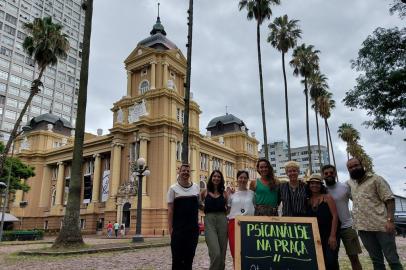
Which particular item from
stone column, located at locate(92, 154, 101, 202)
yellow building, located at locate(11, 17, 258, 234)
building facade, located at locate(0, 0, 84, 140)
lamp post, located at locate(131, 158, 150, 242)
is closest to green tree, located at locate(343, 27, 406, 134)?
lamp post, located at locate(131, 158, 150, 242)

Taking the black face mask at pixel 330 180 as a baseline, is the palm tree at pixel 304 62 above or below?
above

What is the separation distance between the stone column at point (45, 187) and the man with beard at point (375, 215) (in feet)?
170

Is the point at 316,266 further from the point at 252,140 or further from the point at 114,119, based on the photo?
the point at 252,140

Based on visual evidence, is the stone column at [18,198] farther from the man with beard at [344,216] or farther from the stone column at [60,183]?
the man with beard at [344,216]

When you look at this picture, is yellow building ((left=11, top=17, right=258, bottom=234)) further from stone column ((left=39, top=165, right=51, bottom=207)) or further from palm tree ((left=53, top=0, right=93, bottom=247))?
palm tree ((left=53, top=0, right=93, bottom=247))

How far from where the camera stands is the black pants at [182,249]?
551 centimetres

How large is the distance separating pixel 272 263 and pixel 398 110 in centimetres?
1018

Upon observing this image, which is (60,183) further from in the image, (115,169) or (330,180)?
(330,180)

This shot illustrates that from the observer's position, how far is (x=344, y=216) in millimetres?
5543

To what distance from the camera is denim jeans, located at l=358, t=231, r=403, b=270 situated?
5.10 metres

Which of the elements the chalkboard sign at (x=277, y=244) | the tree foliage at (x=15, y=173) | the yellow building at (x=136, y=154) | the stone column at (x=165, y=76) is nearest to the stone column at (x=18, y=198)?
the yellow building at (x=136, y=154)

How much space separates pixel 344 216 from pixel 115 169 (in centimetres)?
3637

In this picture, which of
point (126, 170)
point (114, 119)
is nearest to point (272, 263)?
point (126, 170)

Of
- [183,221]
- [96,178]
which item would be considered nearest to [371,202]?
[183,221]
